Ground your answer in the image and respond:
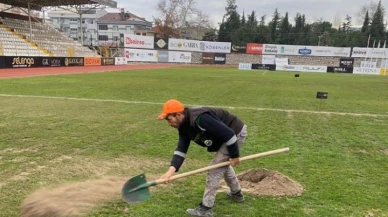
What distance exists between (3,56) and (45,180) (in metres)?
28.2

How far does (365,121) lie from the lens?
10.2 metres

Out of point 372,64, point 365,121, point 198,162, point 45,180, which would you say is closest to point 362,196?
point 198,162

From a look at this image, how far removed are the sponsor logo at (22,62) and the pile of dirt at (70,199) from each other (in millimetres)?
29158

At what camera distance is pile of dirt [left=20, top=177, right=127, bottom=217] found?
152 inches

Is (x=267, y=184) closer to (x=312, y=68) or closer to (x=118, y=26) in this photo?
(x=312, y=68)

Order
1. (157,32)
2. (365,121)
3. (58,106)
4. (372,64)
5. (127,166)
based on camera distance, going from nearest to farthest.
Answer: (127,166)
(365,121)
(58,106)
(372,64)
(157,32)

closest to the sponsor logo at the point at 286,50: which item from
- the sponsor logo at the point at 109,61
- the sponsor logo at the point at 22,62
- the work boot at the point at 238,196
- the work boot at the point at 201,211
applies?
the sponsor logo at the point at 109,61

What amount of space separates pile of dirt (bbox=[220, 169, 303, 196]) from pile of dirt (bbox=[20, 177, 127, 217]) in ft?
5.51

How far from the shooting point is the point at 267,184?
4930mm

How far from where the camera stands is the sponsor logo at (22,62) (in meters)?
30.0

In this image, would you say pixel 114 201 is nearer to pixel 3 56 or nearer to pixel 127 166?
pixel 127 166

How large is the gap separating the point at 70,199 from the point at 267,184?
266 centimetres

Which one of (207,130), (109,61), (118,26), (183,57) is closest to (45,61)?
(109,61)

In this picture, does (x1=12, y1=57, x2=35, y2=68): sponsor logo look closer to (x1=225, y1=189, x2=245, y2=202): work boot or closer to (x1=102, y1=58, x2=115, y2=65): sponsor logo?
(x1=102, y1=58, x2=115, y2=65): sponsor logo
